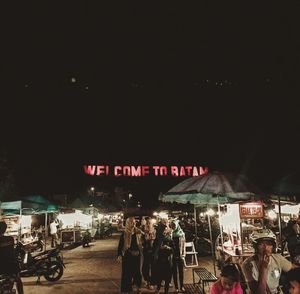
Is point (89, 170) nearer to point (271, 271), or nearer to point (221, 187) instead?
point (221, 187)

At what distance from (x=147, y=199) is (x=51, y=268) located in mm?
58357

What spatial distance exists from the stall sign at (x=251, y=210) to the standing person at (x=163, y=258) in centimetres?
204

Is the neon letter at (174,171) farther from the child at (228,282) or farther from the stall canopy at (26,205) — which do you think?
the child at (228,282)

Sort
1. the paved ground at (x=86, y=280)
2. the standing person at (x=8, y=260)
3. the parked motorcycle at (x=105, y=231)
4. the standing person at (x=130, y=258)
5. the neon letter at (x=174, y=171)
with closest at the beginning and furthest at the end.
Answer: the standing person at (x=8, y=260)
the standing person at (x=130, y=258)
the paved ground at (x=86, y=280)
the parked motorcycle at (x=105, y=231)
the neon letter at (x=174, y=171)

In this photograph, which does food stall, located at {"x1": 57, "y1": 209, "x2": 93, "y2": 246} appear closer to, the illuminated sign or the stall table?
the stall table

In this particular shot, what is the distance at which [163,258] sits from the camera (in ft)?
30.4

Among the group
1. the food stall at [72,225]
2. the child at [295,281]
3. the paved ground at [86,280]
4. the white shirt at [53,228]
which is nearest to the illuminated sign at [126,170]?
the food stall at [72,225]

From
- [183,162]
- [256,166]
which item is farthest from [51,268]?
[183,162]

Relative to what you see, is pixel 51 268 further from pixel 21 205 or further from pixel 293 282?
pixel 293 282

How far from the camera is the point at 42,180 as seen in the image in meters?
31.0

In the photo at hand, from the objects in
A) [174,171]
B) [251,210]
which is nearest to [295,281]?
[251,210]

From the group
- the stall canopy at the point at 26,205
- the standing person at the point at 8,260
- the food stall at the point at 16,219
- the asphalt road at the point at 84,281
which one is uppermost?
the stall canopy at the point at 26,205

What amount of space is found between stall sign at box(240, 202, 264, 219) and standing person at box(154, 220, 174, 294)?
6.68ft

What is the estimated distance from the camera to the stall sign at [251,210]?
29.7 ft
